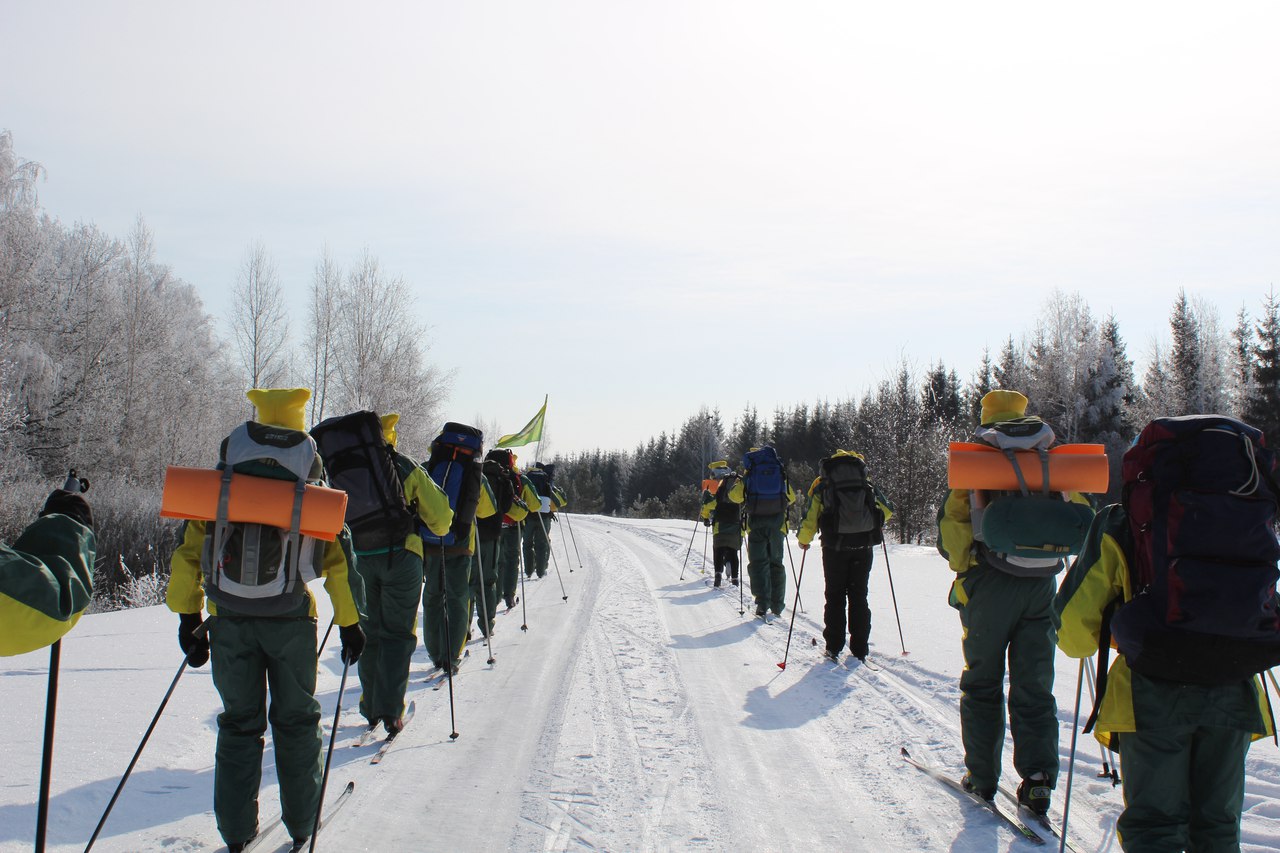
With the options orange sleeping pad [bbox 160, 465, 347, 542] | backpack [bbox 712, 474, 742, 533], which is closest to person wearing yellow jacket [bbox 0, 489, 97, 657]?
orange sleeping pad [bbox 160, 465, 347, 542]

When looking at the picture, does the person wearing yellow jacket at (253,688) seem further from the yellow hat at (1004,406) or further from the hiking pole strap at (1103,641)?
the yellow hat at (1004,406)

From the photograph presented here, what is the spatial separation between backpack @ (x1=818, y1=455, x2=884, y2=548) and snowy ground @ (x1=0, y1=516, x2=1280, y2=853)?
1255mm

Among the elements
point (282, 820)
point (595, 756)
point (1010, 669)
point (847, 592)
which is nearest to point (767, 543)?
point (847, 592)

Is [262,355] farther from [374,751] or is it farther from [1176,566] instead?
[1176,566]

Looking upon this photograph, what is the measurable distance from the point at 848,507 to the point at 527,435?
7961 mm

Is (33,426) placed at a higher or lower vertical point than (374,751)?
higher

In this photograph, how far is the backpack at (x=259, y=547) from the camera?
3713 millimetres

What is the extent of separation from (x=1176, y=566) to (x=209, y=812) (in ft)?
15.5

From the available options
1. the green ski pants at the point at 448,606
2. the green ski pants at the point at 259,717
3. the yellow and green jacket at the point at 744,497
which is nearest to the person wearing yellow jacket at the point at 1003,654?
the green ski pants at the point at 259,717

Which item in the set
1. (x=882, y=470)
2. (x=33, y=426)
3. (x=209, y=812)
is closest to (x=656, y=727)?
(x=209, y=812)

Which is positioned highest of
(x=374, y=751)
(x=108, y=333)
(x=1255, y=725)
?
(x=108, y=333)

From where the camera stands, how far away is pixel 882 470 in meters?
25.8

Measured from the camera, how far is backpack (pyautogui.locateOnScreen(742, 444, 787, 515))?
10.8m

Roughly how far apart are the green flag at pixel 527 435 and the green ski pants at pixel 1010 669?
9.45 meters
